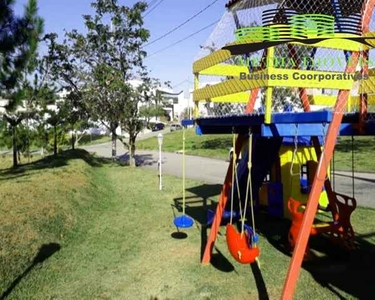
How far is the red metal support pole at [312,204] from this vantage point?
4.10 metres

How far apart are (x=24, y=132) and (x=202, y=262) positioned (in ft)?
48.8

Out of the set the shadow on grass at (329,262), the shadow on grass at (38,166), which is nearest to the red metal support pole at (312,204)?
the shadow on grass at (329,262)

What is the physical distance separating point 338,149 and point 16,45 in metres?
18.1

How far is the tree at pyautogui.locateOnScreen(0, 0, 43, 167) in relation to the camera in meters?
10.6

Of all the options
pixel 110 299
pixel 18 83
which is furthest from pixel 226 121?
pixel 18 83

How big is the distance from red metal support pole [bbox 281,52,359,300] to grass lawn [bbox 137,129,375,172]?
14.2m

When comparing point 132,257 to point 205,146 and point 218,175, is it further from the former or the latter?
point 205,146

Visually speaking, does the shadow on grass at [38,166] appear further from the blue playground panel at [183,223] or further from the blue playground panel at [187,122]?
the blue playground panel at [183,223]

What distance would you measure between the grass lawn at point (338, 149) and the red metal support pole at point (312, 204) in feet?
46.6

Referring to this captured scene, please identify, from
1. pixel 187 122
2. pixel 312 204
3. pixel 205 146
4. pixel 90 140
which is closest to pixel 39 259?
pixel 187 122

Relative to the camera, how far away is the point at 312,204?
4223 mm

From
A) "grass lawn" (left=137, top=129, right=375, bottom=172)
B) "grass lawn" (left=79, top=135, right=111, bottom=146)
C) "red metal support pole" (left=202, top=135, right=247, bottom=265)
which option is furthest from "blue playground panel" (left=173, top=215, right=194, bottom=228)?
"grass lawn" (left=79, top=135, right=111, bottom=146)

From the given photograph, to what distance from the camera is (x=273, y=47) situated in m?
4.63

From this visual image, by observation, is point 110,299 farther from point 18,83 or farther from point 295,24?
point 18,83
